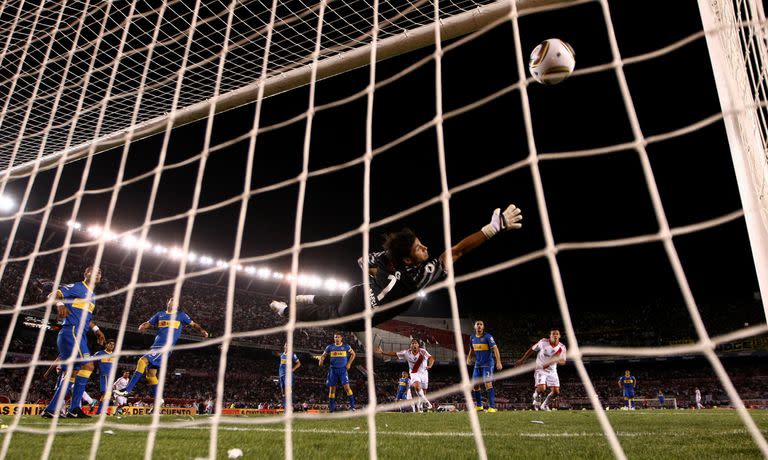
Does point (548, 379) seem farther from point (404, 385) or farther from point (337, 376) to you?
point (404, 385)

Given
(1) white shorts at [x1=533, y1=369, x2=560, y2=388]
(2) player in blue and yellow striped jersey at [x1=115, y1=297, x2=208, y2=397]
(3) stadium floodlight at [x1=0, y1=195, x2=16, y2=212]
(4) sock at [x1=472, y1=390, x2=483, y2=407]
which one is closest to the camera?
(2) player in blue and yellow striped jersey at [x1=115, y1=297, x2=208, y2=397]

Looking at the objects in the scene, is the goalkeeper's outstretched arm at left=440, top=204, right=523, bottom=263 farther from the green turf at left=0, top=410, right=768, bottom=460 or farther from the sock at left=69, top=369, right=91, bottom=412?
the sock at left=69, top=369, right=91, bottom=412

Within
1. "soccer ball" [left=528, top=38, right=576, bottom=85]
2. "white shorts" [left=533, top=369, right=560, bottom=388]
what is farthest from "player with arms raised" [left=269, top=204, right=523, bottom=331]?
"white shorts" [left=533, top=369, right=560, bottom=388]

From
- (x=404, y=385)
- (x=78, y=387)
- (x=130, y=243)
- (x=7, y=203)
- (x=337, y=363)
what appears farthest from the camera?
(x=130, y=243)

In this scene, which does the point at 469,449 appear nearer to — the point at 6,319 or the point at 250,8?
the point at 250,8

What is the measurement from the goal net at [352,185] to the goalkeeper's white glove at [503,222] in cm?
24

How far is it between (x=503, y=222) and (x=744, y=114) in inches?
58.5

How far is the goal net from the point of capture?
2619 millimetres

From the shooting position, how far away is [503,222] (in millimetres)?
3443

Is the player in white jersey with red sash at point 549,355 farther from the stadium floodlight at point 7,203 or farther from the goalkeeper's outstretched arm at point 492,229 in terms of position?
the stadium floodlight at point 7,203

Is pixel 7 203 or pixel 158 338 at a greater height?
pixel 7 203

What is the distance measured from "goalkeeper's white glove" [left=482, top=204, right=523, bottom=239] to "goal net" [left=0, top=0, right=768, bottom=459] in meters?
0.24

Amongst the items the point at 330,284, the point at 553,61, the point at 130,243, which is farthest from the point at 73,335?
the point at 330,284

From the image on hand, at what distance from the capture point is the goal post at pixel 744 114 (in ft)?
6.99
